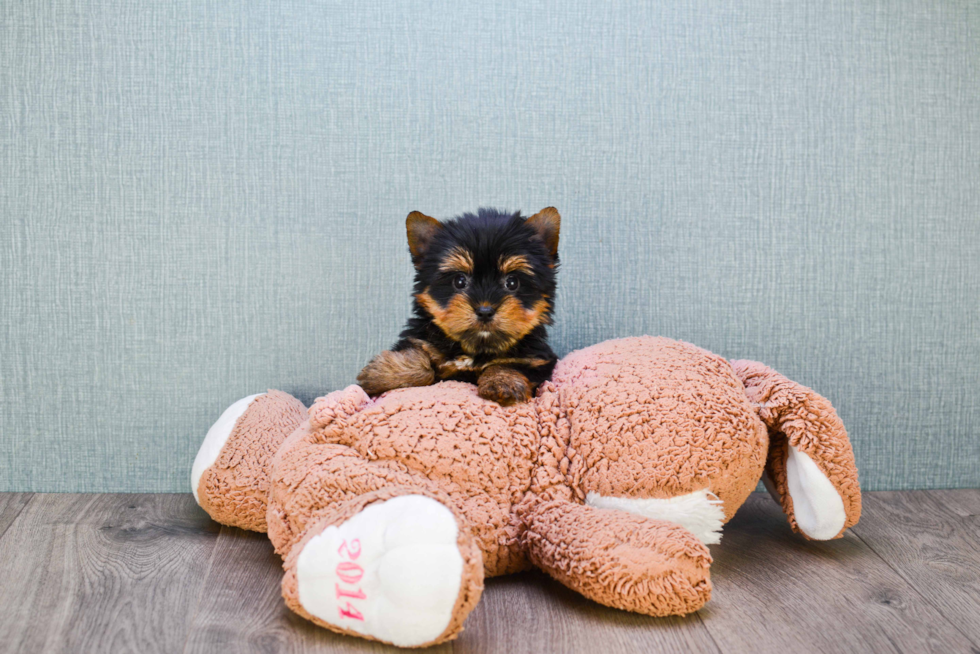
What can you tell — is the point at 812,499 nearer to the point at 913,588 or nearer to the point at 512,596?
the point at 913,588

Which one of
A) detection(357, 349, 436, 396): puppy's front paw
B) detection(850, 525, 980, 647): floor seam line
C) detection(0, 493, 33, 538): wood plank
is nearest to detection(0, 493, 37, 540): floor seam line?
detection(0, 493, 33, 538): wood plank

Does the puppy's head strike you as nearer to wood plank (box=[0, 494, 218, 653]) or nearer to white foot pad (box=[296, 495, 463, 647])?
white foot pad (box=[296, 495, 463, 647])

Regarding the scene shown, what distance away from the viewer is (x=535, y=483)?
139cm

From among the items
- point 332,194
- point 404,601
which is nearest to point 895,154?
point 332,194

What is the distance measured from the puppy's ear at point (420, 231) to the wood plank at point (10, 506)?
44.8 inches

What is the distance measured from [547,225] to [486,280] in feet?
0.68

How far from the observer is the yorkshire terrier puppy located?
4.70 feet

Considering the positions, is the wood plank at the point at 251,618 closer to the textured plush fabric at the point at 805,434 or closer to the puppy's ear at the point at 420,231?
the puppy's ear at the point at 420,231

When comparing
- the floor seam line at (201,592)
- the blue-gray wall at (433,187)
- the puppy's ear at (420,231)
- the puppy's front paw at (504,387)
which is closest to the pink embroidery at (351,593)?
the floor seam line at (201,592)

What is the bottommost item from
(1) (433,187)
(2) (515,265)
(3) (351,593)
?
(3) (351,593)

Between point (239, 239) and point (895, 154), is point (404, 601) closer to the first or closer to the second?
point (239, 239)

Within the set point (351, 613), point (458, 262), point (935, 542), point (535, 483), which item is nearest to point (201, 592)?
point (351, 613)

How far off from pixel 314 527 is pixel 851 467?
1076 mm

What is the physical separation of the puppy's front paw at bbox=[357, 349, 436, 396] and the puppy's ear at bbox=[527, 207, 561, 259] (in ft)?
1.17
